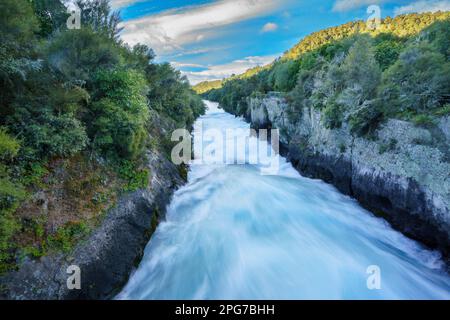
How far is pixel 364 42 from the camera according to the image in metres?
12.4

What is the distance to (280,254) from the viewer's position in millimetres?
8883

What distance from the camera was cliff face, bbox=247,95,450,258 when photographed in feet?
26.6

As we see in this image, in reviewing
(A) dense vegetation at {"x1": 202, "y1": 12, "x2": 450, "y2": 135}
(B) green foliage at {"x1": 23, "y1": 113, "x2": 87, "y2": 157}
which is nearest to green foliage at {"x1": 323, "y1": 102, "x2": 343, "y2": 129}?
(A) dense vegetation at {"x1": 202, "y1": 12, "x2": 450, "y2": 135}

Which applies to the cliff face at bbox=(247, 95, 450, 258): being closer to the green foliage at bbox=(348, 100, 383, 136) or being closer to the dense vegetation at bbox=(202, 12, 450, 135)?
the green foliage at bbox=(348, 100, 383, 136)

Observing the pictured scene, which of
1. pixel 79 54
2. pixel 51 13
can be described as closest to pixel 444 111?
pixel 79 54

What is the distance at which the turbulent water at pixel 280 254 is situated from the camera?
23.9 feet

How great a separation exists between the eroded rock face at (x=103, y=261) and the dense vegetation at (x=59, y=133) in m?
0.34

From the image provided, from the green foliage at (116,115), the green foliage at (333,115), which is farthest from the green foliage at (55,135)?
the green foliage at (333,115)

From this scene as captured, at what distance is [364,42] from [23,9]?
13.9 m

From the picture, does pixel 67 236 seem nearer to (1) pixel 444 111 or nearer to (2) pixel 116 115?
(2) pixel 116 115

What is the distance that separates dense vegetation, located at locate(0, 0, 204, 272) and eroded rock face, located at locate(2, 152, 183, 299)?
34cm

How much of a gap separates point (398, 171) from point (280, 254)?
18.9ft

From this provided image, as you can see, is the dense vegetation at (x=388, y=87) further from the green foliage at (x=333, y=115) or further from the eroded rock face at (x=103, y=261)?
the eroded rock face at (x=103, y=261)

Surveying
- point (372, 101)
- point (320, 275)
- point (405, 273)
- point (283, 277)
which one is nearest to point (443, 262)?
point (405, 273)
